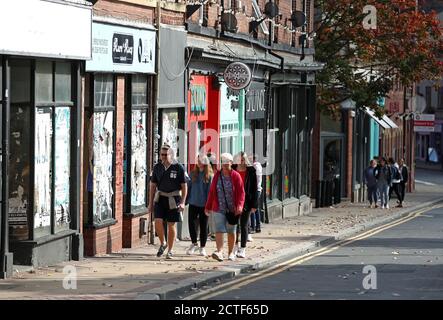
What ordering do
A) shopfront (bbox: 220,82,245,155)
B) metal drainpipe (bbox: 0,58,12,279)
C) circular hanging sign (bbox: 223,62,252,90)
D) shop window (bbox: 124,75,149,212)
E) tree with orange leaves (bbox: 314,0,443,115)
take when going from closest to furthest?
1. metal drainpipe (bbox: 0,58,12,279)
2. shop window (bbox: 124,75,149,212)
3. circular hanging sign (bbox: 223,62,252,90)
4. shopfront (bbox: 220,82,245,155)
5. tree with orange leaves (bbox: 314,0,443,115)

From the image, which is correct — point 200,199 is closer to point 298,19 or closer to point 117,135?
point 117,135

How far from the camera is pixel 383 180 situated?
4622cm

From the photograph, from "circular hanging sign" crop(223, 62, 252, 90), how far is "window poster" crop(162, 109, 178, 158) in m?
2.29

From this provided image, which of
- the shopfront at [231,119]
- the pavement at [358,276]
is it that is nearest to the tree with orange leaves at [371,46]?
the shopfront at [231,119]

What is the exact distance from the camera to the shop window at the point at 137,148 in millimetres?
24484

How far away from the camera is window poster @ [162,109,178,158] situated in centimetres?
2645

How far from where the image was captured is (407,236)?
3138 centimetres

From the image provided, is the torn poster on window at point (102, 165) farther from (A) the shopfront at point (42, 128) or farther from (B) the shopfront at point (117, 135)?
(A) the shopfront at point (42, 128)

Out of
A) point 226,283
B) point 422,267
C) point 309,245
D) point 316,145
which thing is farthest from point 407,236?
point 316,145

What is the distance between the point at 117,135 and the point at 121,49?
151 cm

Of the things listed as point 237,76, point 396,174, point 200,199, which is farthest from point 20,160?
point 396,174

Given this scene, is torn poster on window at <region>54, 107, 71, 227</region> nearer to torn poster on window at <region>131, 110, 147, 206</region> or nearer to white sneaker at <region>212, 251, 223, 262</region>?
white sneaker at <region>212, 251, 223, 262</region>

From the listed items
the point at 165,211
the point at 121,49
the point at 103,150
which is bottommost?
the point at 165,211

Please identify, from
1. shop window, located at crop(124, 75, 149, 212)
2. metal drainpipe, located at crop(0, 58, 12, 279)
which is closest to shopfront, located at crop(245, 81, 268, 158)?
shop window, located at crop(124, 75, 149, 212)
